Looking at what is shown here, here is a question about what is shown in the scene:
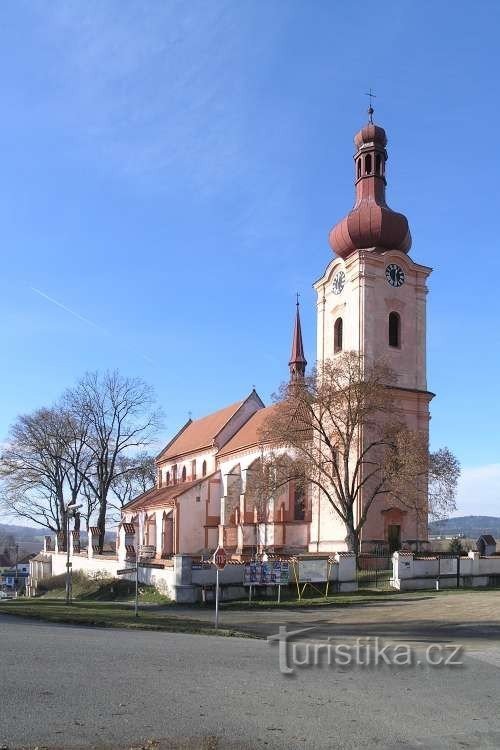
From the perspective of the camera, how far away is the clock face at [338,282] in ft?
134

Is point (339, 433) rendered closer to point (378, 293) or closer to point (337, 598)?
point (337, 598)

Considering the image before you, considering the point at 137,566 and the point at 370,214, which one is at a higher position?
the point at 370,214

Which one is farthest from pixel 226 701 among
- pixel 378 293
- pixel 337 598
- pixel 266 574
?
pixel 378 293

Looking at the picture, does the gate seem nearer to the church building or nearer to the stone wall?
the stone wall

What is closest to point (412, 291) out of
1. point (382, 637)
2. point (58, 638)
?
point (382, 637)

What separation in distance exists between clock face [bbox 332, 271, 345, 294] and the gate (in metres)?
14.2

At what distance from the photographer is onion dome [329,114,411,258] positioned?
3956 centimetres

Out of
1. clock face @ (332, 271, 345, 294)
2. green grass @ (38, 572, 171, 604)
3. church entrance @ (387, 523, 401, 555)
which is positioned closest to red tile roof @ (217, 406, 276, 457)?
clock face @ (332, 271, 345, 294)

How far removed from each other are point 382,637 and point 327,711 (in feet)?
27.2

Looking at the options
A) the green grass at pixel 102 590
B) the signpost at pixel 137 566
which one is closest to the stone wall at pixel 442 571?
the green grass at pixel 102 590

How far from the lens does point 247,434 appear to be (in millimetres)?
49125

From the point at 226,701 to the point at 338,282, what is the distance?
34459 mm

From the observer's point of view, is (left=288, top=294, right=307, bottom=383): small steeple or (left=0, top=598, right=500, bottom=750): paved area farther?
(left=288, top=294, right=307, bottom=383): small steeple

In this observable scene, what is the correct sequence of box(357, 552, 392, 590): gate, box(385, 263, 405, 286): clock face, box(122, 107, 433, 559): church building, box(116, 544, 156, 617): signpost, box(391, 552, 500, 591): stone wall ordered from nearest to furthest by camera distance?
box(116, 544, 156, 617): signpost < box(391, 552, 500, 591): stone wall < box(357, 552, 392, 590): gate < box(122, 107, 433, 559): church building < box(385, 263, 405, 286): clock face
